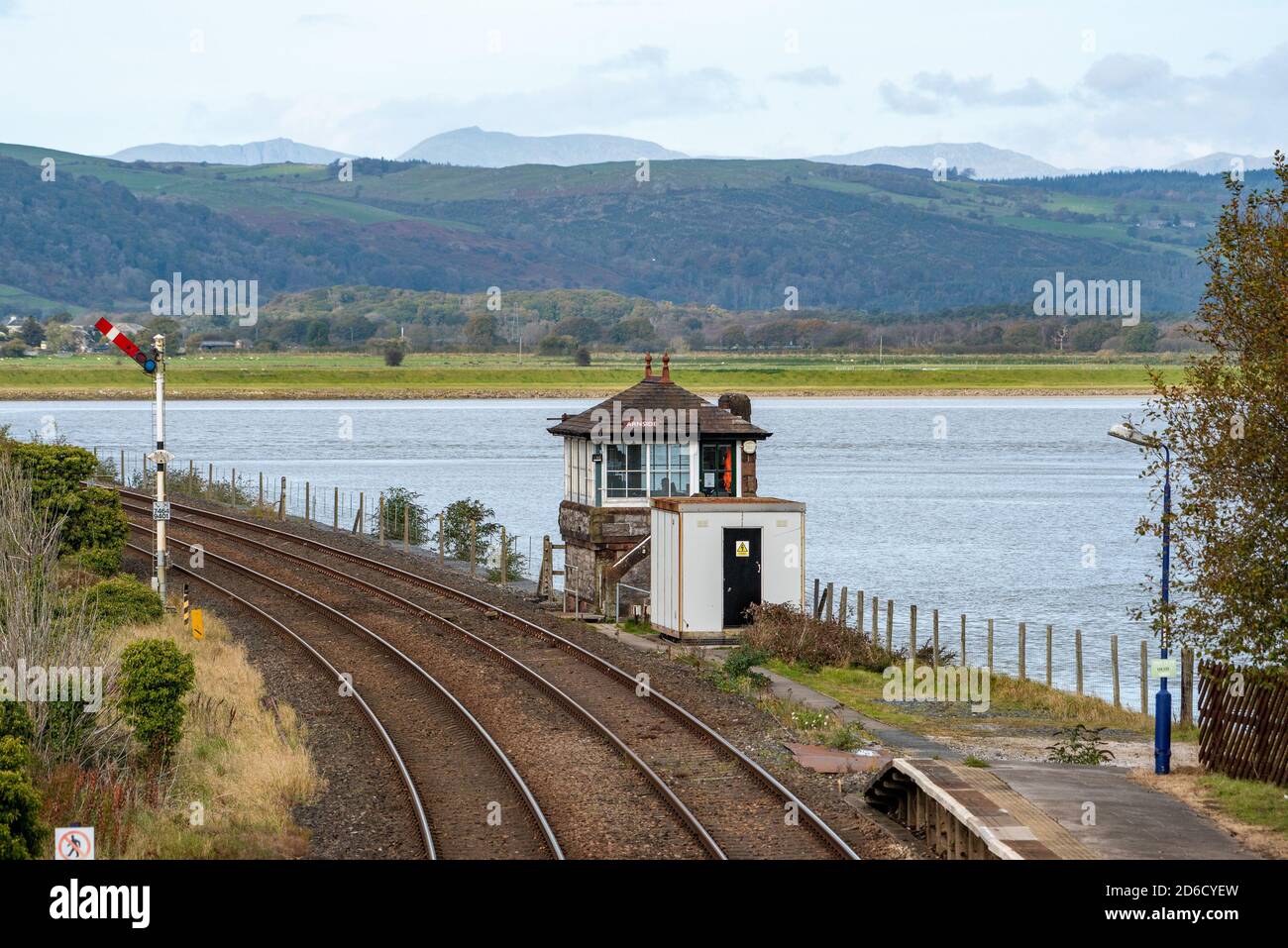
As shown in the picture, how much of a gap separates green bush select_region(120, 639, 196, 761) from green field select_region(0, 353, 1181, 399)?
427 ft

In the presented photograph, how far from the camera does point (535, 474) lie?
100 m

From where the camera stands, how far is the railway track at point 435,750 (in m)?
17.8

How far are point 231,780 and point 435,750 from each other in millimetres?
3261

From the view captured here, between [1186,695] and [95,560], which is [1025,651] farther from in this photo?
[95,560]

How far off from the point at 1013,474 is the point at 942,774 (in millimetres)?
92437

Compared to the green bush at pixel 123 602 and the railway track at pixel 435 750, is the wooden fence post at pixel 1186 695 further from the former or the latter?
the green bush at pixel 123 602

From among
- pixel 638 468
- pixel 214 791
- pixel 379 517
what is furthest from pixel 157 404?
pixel 379 517

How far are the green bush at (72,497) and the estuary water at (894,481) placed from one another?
21.1 m

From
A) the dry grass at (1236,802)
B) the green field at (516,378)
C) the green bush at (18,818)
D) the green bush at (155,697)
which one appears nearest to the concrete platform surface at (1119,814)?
the dry grass at (1236,802)

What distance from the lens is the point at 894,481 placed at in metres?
103

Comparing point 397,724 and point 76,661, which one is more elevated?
point 76,661

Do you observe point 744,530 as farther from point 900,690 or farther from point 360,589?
point 360,589

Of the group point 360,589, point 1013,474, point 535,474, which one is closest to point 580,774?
point 360,589
